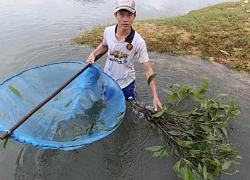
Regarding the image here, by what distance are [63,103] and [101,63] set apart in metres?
2.29

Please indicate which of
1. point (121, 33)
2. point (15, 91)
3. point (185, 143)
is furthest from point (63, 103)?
point (185, 143)

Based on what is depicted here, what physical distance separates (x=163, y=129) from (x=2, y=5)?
8863mm

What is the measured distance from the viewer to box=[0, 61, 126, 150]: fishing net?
2.78 meters

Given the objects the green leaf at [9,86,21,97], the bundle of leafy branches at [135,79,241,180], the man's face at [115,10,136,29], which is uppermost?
the man's face at [115,10,136,29]

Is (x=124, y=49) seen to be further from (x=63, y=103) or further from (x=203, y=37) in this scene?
(x=203, y=37)

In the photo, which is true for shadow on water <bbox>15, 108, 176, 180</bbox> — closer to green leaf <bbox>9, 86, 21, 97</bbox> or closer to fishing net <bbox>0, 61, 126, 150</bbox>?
fishing net <bbox>0, 61, 126, 150</bbox>

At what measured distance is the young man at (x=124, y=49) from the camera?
9.41 feet

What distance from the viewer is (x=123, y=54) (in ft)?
10.2

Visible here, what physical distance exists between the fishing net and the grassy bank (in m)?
3.16

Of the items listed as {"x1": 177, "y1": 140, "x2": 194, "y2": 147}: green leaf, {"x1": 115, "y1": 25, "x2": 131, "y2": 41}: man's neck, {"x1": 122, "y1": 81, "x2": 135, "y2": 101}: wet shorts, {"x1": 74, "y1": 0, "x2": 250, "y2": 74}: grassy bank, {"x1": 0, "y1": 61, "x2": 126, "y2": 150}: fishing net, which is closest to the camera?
{"x1": 177, "y1": 140, "x2": 194, "y2": 147}: green leaf

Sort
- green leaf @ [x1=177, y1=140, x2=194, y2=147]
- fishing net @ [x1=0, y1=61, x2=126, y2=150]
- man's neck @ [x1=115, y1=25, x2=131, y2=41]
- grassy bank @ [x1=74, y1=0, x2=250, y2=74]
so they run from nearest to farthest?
green leaf @ [x1=177, y1=140, x2=194, y2=147] < fishing net @ [x1=0, y1=61, x2=126, y2=150] < man's neck @ [x1=115, y1=25, x2=131, y2=41] < grassy bank @ [x1=74, y1=0, x2=250, y2=74]

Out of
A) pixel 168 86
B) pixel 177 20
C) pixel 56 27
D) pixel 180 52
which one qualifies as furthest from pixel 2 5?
pixel 168 86

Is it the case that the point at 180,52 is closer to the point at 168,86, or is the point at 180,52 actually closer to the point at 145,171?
the point at 168,86

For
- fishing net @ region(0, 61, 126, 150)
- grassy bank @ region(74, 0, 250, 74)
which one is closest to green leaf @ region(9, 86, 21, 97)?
fishing net @ region(0, 61, 126, 150)
